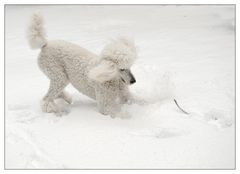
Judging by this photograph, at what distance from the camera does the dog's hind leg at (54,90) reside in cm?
332

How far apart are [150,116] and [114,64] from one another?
523mm

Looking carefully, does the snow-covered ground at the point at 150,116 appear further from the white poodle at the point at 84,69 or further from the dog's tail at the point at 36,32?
the dog's tail at the point at 36,32

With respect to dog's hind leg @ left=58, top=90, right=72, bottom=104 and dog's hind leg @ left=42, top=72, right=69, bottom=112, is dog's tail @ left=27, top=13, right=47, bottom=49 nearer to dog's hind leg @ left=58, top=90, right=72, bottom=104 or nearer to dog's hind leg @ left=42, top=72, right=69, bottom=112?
dog's hind leg @ left=42, top=72, right=69, bottom=112

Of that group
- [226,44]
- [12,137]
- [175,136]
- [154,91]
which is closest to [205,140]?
[175,136]

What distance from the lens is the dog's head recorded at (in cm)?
303

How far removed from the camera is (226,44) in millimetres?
4965

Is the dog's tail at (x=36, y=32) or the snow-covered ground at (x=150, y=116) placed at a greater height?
the dog's tail at (x=36, y=32)

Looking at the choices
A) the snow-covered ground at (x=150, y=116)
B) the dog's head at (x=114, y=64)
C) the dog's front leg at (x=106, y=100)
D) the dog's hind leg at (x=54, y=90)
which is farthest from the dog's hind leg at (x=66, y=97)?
the dog's head at (x=114, y=64)

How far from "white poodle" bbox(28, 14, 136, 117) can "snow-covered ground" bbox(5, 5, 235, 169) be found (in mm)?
116

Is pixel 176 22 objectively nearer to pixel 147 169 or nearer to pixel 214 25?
pixel 214 25

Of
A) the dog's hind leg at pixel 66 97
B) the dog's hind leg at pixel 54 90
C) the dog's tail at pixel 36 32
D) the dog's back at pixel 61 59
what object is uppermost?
the dog's tail at pixel 36 32

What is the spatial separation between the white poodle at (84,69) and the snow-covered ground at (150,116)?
0.12m

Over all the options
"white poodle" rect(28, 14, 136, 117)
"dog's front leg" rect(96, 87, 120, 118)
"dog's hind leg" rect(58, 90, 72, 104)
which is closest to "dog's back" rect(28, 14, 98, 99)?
"white poodle" rect(28, 14, 136, 117)

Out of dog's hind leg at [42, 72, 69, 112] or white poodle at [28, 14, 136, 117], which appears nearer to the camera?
white poodle at [28, 14, 136, 117]
